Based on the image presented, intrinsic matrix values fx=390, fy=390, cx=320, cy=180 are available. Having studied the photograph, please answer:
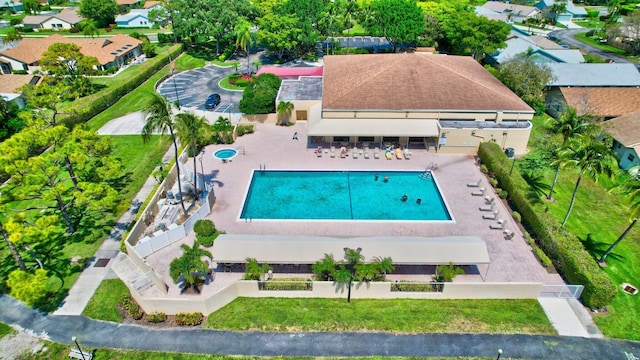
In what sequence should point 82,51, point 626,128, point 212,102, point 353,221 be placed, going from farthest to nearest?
point 82,51 → point 212,102 → point 626,128 → point 353,221

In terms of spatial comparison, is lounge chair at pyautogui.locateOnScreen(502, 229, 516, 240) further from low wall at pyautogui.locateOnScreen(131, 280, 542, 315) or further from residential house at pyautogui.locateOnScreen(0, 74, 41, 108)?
residential house at pyautogui.locateOnScreen(0, 74, 41, 108)

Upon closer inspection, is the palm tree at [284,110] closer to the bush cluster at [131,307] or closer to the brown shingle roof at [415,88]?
the brown shingle roof at [415,88]

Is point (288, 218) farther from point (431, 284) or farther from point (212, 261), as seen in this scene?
point (431, 284)

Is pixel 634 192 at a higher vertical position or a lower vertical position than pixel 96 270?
higher

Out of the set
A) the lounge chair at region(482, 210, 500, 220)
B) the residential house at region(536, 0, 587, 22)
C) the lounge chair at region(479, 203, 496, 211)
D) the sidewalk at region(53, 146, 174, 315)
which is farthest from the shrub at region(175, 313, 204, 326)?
the residential house at region(536, 0, 587, 22)

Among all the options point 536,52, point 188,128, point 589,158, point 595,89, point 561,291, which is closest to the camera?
point 561,291

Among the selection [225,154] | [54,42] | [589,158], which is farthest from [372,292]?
Answer: [54,42]

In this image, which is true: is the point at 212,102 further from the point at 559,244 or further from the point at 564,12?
the point at 564,12
